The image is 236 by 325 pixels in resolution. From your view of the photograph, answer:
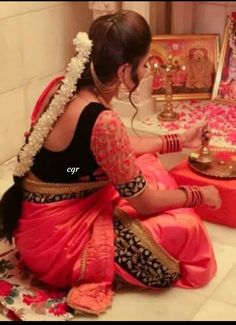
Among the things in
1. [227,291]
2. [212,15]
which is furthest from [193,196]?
[212,15]

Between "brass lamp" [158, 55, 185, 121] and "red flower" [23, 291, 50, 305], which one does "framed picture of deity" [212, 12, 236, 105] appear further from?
"red flower" [23, 291, 50, 305]

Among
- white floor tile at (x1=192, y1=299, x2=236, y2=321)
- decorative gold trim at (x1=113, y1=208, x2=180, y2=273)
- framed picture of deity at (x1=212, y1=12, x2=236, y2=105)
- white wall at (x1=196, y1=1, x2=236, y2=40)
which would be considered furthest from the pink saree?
white wall at (x1=196, y1=1, x2=236, y2=40)

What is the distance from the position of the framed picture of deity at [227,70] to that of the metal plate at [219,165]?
1.25 ft

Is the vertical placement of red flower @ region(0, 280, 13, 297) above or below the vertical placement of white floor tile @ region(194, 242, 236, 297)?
above

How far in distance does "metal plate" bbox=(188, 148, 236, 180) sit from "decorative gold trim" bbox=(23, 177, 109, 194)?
0.54 meters

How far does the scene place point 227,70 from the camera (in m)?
2.54

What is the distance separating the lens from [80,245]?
5.22 ft

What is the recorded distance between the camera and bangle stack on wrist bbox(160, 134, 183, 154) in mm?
1898

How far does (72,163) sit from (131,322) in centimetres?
44

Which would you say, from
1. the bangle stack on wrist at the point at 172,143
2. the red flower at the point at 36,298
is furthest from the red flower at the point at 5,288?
the bangle stack on wrist at the point at 172,143

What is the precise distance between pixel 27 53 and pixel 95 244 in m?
1.16

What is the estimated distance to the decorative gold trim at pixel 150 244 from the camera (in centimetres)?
158

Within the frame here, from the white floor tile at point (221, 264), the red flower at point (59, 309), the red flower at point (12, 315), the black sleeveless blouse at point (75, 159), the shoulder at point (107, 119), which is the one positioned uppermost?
the shoulder at point (107, 119)

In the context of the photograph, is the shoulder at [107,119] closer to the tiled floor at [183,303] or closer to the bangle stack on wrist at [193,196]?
the bangle stack on wrist at [193,196]
